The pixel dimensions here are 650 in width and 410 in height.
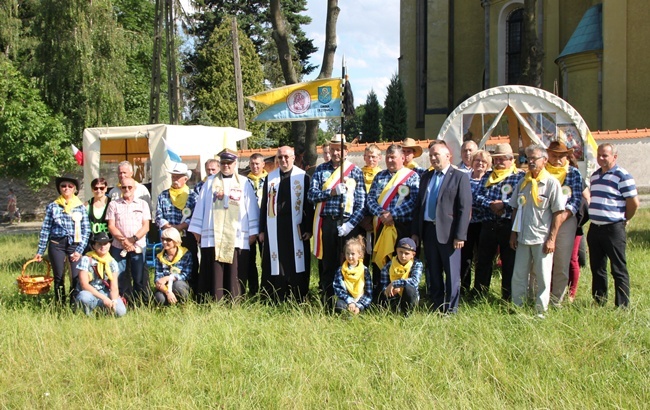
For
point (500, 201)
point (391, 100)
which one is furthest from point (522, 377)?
point (391, 100)

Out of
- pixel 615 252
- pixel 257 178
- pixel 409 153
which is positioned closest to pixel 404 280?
pixel 409 153

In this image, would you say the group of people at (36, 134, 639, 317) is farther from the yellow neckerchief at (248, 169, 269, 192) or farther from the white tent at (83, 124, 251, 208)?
the white tent at (83, 124, 251, 208)

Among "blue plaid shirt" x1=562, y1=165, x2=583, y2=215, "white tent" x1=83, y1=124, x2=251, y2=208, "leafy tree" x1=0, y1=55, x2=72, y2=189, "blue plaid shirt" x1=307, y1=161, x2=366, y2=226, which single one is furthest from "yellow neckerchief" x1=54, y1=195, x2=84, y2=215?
"leafy tree" x1=0, y1=55, x2=72, y2=189

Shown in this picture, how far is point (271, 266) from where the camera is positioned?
7332 mm

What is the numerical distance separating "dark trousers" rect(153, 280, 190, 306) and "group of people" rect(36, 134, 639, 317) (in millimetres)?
16

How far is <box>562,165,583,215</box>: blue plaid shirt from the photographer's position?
6.32 meters

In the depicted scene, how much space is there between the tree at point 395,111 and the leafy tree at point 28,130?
43.2 feet

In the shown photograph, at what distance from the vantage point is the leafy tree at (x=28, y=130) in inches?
845

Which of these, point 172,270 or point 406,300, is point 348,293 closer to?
point 406,300

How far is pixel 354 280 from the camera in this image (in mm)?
6465

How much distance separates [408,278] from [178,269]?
2.44m

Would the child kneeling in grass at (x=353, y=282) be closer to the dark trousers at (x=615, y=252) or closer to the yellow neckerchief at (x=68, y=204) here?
the dark trousers at (x=615, y=252)

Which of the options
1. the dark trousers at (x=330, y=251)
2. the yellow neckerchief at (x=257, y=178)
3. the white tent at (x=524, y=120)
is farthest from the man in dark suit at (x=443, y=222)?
the white tent at (x=524, y=120)

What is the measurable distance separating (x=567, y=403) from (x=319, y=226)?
333 centimetres
